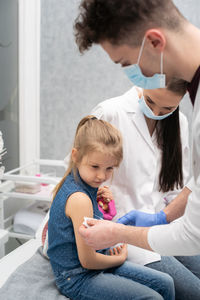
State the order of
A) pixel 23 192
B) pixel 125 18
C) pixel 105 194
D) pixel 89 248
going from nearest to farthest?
pixel 125 18
pixel 89 248
pixel 105 194
pixel 23 192

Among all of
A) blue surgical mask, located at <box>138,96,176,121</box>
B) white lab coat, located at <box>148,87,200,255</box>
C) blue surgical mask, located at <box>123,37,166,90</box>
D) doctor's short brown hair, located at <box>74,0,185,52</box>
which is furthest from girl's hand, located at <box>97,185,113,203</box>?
doctor's short brown hair, located at <box>74,0,185,52</box>

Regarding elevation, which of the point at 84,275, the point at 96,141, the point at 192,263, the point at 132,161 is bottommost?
the point at 192,263

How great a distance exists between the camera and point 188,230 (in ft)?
2.84

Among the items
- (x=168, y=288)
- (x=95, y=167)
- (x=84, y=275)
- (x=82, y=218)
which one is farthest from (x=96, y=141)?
(x=168, y=288)

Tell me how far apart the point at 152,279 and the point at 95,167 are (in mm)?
495

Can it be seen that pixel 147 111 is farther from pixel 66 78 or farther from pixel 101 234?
pixel 66 78

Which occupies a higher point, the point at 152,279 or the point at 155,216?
the point at 155,216

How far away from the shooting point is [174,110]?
155 centimetres

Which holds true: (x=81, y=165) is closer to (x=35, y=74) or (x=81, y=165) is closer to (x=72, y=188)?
(x=72, y=188)

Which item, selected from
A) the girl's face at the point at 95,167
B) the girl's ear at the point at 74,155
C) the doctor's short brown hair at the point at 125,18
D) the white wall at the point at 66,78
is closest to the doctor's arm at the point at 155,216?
the girl's face at the point at 95,167

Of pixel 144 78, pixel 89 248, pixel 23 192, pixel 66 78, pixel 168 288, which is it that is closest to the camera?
pixel 144 78

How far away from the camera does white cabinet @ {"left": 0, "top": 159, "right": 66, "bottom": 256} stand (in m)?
2.05

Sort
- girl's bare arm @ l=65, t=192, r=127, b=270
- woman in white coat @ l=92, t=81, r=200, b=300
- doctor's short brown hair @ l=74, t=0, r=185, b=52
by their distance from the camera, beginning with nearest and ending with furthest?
doctor's short brown hair @ l=74, t=0, r=185, b=52
girl's bare arm @ l=65, t=192, r=127, b=270
woman in white coat @ l=92, t=81, r=200, b=300

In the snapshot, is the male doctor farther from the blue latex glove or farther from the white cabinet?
the white cabinet
